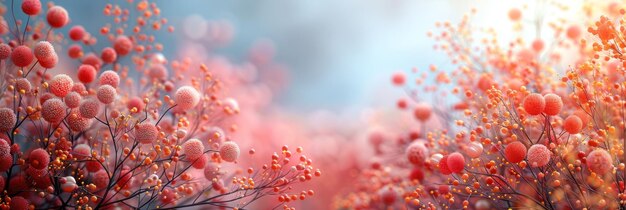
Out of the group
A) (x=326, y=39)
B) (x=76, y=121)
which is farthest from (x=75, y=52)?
(x=326, y=39)

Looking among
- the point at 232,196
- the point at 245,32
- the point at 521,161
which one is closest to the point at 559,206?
the point at 521,161

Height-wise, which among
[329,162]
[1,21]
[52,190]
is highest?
[329,162]

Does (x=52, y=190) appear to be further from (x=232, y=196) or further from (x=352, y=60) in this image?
(x=352, y=60)

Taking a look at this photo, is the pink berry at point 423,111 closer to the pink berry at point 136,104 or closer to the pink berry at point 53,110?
the pink berry at point 136,104

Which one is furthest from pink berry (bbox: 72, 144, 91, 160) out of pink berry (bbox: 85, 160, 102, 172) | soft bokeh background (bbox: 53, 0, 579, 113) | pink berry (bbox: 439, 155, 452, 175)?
soft bokeh background (bbox: 53, 0, 579, 113)

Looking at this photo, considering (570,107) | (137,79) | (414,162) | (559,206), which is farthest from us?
(137,79)

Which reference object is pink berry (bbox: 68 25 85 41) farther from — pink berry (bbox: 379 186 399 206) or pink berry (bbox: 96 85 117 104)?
pink berry (bbox: 379 186 399 206)
